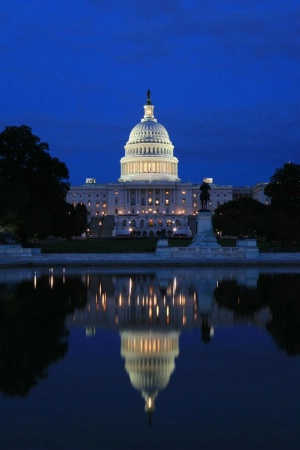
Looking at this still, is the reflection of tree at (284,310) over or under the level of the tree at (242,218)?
under

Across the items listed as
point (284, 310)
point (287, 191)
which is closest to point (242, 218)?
point (287, 191)

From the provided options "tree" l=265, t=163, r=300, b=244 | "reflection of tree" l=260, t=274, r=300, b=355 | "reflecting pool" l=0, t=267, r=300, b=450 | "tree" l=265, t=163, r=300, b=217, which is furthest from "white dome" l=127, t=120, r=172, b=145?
"reflecting pool" l=0, t=267, r=300, b=450

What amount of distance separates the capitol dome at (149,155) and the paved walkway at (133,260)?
406ft

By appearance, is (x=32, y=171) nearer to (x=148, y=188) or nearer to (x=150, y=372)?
(x=150, y=372)

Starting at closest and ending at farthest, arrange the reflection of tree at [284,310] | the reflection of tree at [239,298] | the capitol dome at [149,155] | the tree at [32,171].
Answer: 1. the reflection of tree at [284,310]
2. the reflection of tree at [239,298]
3. the tree at [32,171]
4. the capitol dome at [149,155]

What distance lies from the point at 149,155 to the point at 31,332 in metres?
155

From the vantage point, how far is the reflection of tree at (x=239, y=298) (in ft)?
63.4

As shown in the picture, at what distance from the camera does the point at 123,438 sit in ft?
26.7

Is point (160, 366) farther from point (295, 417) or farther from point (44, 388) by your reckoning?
point (295, 417)

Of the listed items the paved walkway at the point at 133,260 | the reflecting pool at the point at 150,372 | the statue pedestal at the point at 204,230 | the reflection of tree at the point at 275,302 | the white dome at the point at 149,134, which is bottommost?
the reflecting pool at the point at 150,372

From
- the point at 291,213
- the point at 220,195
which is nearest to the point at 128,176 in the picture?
the point at 220,195

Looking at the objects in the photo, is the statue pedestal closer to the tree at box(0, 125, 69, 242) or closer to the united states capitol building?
the tree at box(0, 125, 69, 242)

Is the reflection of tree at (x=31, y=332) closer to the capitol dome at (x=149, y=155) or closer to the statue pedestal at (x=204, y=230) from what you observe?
the statue pedestal at (x=204, y=230)

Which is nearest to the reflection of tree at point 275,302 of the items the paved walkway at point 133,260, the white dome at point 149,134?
the paved walkway at point 133,260
